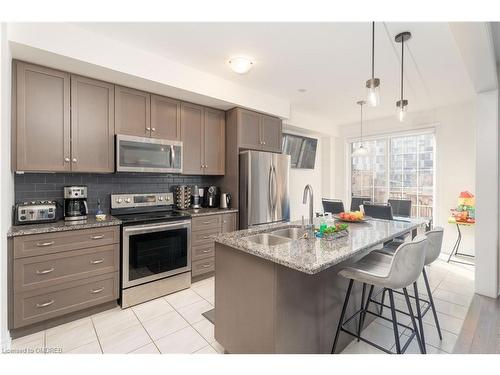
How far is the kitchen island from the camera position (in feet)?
4.48

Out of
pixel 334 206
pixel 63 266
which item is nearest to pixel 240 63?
pixel 63 266

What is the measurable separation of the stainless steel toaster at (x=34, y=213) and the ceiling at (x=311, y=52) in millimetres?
1652

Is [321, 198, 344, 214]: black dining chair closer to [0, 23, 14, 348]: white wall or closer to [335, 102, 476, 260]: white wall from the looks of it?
[335, 102, 476, 260]: white wall

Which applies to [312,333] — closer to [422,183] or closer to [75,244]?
[75,244]

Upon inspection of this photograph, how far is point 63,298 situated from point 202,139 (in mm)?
2297

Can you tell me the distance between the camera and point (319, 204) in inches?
227

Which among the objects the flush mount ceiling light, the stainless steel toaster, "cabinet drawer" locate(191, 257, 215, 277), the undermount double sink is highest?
the flush mount ceiling light

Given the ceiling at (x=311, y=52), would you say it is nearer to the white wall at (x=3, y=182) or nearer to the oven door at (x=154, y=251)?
the white wall at (x=3, y=182)

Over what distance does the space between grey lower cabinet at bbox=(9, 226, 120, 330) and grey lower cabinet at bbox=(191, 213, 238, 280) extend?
865mm

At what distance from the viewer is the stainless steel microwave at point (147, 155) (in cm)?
266

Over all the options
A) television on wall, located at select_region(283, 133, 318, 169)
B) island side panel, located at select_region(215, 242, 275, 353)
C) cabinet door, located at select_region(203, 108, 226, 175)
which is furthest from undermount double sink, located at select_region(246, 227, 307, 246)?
television on wall, located at select_region(283, 133, 318, 169)

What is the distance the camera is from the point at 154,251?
2.64m
